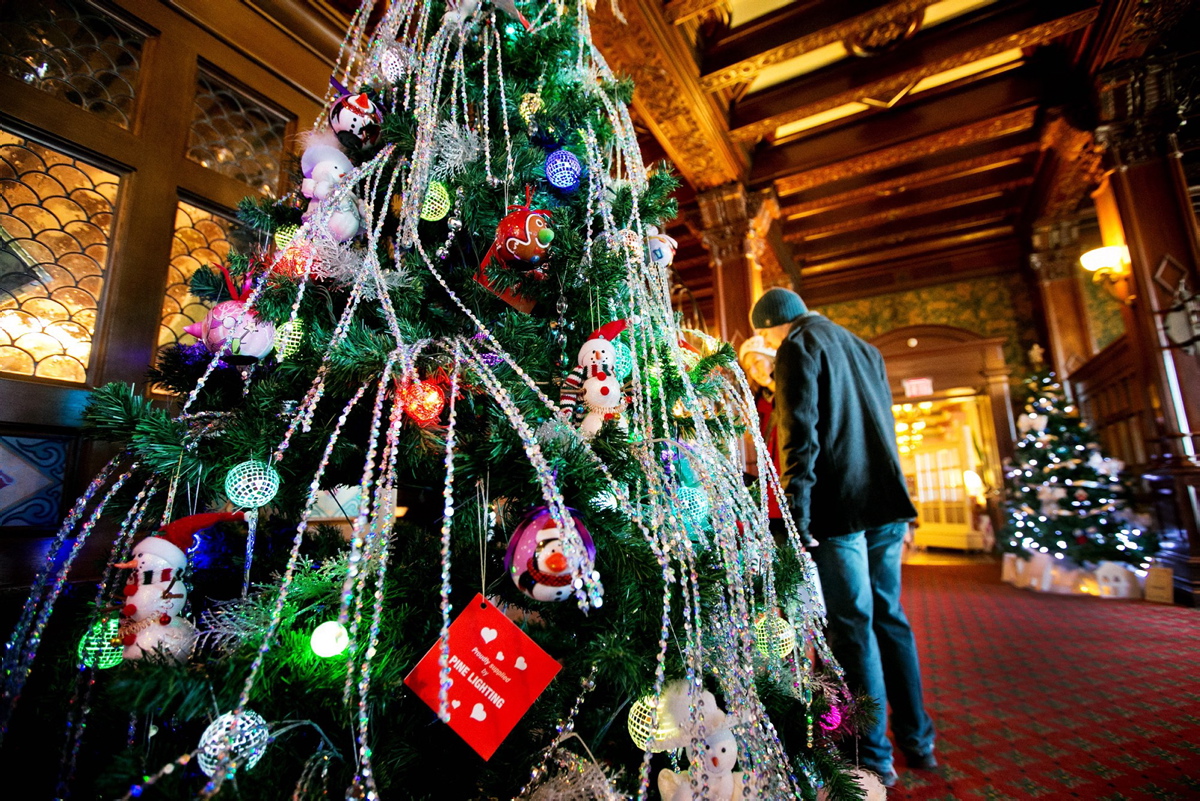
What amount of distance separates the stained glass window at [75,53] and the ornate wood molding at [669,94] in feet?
6.63

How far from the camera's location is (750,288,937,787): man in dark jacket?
1217mm

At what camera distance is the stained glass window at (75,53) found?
3.68 feet

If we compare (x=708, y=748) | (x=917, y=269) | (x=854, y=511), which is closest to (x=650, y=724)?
(x=708, y=748)

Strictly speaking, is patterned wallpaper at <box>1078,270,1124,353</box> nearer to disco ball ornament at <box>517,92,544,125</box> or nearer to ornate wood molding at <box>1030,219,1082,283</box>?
ornate wood molding at <box>1030,219,1082,283</box>

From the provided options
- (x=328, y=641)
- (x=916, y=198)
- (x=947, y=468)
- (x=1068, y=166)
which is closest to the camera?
(x=328, y=641)

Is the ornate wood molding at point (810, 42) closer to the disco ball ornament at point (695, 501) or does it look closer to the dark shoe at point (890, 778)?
the disco ball ornament at point (695, 501)

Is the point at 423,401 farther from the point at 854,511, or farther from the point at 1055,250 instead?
the point at 1055,250

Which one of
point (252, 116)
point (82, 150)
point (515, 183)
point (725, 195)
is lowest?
point (515, 183)

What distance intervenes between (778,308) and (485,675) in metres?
1.29

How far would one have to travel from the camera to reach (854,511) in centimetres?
125

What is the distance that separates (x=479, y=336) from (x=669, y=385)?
310mm

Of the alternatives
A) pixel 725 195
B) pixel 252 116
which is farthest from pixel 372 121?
pixel 725 195

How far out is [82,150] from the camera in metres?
1.15

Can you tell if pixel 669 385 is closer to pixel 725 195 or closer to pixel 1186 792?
pixel 1186 792
